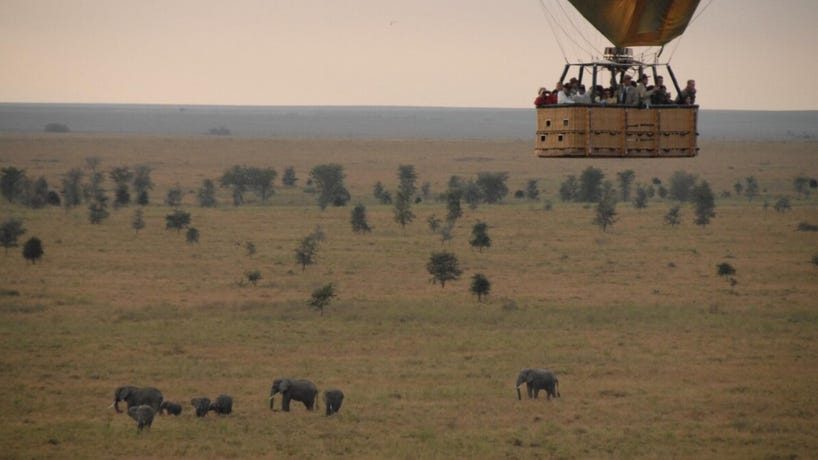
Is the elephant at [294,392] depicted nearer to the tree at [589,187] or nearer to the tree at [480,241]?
the tree at [480,241]

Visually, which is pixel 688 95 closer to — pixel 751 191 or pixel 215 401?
pixel 215 401

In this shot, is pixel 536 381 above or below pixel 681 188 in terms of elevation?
below

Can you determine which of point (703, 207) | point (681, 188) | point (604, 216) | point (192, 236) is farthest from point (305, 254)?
point (681, 188)

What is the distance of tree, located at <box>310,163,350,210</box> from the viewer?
75.2m

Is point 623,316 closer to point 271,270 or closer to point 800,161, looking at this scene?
point 271,270

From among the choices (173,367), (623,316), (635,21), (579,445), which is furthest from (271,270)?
(635,21)

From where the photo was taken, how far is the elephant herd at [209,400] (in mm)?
24750

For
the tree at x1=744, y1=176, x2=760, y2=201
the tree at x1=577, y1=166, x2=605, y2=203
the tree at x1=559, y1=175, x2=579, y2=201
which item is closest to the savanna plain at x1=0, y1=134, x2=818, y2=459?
the tree at x1=577, y1=166, x2=605, y2=203

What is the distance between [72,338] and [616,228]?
31.3m

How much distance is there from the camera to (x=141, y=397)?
25.0 m

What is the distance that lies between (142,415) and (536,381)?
6950 mm

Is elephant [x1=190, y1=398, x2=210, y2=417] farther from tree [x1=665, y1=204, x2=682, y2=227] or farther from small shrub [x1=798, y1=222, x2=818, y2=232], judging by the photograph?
tree [x1=665, y1=204, x2=682, y2=227]

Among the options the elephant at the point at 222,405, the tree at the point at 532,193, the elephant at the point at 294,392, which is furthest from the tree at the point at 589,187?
the elephant at the point at 222,405

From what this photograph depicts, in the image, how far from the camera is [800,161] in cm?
11981
